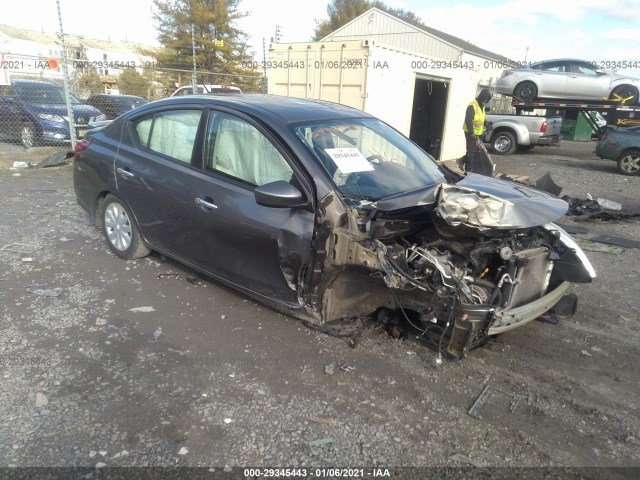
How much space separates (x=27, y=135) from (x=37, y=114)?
83 cm

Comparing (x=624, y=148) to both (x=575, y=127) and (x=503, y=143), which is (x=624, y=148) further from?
(x=575, y=127)

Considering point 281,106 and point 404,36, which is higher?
point 404,36

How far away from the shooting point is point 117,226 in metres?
4.73

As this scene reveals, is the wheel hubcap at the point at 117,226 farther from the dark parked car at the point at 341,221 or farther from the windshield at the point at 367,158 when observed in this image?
the windshield at the point at 367,158

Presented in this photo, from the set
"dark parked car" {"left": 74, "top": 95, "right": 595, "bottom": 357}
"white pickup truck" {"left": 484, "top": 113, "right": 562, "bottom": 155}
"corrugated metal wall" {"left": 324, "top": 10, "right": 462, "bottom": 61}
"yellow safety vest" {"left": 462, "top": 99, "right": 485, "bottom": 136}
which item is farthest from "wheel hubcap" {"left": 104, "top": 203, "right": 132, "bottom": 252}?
"corrugated metal wall" {"left": 324, "top": 10, "right": 462, "bottom": 61}

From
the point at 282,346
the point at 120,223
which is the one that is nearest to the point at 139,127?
the point at 120,223

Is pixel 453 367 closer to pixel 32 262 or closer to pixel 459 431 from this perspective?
pixel 459 431

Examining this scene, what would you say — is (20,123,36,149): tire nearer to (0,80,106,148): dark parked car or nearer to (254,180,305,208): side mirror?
(0,80,106,148): dark parked car

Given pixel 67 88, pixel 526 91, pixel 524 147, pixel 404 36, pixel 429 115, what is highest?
pixel 404 36

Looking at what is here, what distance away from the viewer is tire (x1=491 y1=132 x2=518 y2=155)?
601 inches

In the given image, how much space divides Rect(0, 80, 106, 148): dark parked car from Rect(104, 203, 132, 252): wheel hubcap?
6.98 metres

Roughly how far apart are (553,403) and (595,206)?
575cm

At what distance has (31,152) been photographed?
11.1 meters

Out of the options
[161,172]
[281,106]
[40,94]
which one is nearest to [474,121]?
[281,106]
